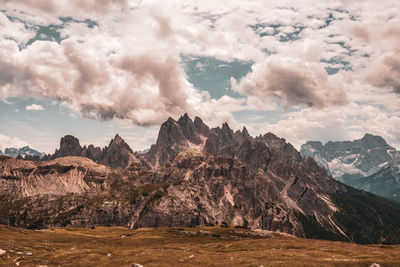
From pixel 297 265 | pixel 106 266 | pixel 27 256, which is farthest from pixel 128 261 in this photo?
pixel 297 265

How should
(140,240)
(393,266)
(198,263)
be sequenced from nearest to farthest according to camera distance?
(393,266) → (198,263) → (140,240)

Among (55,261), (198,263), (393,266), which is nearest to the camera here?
(393,266)

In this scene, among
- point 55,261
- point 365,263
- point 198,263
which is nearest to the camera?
point 365,263

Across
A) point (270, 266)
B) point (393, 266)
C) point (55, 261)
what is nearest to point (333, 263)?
point (393, 266)

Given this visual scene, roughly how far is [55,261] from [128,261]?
2045 cm

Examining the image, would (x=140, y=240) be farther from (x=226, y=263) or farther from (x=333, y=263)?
(x=333, y=263)

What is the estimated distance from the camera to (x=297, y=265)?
71562 mm

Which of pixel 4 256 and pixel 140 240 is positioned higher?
pixel 4 256

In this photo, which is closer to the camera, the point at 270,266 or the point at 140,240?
the point at 270,266

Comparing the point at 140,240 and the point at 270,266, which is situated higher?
the point at 270,266

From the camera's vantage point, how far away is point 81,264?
77.1 metres

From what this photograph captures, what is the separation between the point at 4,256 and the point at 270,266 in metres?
72.1

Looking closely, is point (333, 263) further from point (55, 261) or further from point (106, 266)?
point (55, 261)

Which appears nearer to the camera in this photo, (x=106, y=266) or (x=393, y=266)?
(x=393, y=266)
